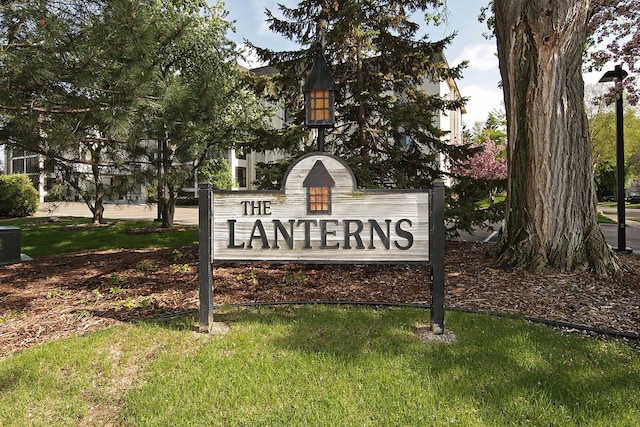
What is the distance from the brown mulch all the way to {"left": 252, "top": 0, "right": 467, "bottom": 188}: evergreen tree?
2.28m

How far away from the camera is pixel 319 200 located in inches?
147

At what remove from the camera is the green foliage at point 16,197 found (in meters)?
20.9

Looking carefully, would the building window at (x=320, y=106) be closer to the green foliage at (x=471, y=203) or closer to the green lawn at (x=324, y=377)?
the green lawn at (x=324, y=377)

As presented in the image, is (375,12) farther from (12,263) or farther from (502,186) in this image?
(12,263)

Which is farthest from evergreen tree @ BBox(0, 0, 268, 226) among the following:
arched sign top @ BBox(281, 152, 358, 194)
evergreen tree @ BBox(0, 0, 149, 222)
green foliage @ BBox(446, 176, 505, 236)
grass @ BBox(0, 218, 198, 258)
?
green foliage @ BBox(446, 176, 505, 236)

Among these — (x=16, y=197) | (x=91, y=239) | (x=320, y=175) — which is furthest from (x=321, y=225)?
(x=16, y=197)

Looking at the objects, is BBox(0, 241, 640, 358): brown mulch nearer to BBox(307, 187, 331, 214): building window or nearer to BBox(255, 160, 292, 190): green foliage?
BBox(255, 160, 292, 190): green foliage

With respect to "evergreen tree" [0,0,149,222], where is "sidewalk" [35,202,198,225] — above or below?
below

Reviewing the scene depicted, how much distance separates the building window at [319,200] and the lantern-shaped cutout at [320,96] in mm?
1642

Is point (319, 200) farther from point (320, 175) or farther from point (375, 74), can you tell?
point (375, 74)

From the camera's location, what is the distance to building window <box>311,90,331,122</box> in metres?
5.14

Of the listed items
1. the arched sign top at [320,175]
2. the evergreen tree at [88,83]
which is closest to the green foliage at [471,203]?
the arched sign top at [320,175]

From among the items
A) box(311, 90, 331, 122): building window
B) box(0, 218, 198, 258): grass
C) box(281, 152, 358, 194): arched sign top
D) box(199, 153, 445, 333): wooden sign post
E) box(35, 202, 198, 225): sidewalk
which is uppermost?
box(311, 90, 331, 122): building window

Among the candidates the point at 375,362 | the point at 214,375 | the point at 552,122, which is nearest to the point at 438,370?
the point at 375,362
